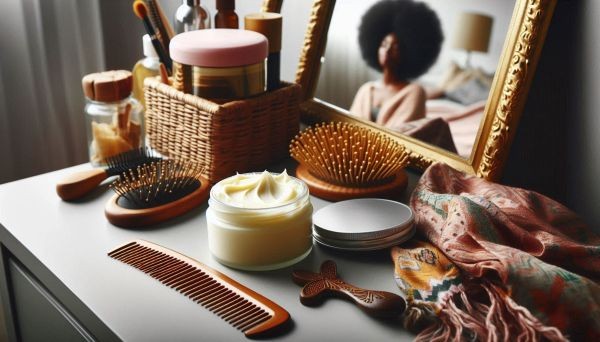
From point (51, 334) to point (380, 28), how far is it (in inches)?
24.0

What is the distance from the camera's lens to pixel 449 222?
697 mm

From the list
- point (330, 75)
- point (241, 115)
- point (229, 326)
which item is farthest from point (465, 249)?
point (330, 75)

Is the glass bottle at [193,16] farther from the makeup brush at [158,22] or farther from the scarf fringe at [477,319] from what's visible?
the scarf fringe at [477,319]

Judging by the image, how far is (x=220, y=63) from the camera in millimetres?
854

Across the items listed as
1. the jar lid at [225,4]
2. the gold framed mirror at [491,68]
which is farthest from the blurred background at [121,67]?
the jar lid at [225,4]

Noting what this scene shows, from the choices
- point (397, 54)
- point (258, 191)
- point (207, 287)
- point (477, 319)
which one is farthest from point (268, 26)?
point (477, 319)

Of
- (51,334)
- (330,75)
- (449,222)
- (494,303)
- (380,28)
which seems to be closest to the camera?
(494,303)

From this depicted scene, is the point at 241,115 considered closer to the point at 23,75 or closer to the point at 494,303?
the point at 494,303

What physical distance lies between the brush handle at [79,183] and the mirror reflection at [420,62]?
392 mm

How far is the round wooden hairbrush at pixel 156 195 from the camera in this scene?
2.65 ft

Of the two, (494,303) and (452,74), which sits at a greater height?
(452,74)

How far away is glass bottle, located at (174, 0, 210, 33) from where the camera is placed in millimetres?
1023

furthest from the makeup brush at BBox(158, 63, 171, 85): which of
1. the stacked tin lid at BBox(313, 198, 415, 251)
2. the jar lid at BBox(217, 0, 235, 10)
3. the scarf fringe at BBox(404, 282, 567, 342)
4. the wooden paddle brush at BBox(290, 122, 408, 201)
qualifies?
the scarf fringe at BBox(404, 282, 567, 342)

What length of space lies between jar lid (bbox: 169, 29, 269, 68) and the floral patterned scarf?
28 centimetres
